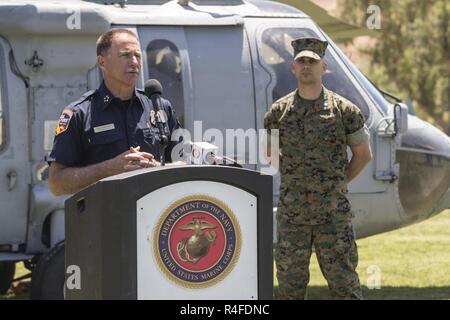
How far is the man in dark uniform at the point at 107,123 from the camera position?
16.8 feet

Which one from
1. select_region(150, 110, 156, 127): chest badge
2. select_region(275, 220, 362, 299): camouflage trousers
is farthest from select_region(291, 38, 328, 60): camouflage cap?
select_region(150, 110, 156, 127): chest badge

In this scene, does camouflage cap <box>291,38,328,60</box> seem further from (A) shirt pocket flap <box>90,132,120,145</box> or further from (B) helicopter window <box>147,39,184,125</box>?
(B) helicopter window <box>147,39,184,125</box>

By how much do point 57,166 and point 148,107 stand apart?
51 cm

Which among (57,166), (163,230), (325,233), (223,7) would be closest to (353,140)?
(325,233)

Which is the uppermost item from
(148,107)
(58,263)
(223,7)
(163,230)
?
(223,7)

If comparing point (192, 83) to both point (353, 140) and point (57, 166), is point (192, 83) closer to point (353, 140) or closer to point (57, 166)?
point (353, 140)

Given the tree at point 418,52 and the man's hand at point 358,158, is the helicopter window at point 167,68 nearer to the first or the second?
the man's hand at point 358,158

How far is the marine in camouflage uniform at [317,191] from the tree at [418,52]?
914 inches

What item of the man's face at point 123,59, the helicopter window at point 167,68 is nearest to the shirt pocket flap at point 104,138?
the man's face at point 123,59

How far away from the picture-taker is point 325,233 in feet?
21.6

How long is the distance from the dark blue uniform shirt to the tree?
2476 centimetres

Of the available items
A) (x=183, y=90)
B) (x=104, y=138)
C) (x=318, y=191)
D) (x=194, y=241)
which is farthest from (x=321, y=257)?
(x=183, y=90)

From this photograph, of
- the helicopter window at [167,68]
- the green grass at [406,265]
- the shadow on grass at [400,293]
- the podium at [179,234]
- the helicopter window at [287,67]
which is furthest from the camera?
the green grass at [406,265]

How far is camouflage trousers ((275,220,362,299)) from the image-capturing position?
6535 millimetres
